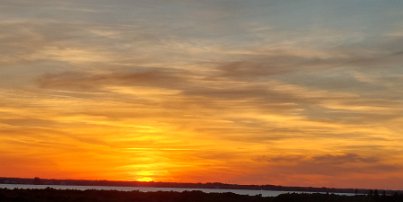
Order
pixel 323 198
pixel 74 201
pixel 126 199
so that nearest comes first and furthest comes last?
pixel 74 201, pixel 126 199, pixel 323 198

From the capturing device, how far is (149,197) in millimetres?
57906

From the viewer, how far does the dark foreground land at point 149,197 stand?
5303 cm

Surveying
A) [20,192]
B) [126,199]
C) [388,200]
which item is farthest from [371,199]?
[20,192]

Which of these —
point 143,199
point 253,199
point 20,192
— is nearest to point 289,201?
point 253,199

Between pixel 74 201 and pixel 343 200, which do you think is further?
pixel 343 200

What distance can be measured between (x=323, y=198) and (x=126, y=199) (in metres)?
16.2

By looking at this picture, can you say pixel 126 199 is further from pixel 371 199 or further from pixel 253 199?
pixel 371 199

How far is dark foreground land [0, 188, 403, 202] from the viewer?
5303 centimetres

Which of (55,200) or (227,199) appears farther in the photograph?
(227,199)

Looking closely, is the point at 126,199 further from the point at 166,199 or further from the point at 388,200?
the point at 388,200

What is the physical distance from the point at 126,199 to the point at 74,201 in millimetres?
5103


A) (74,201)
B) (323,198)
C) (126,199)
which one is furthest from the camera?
(323,198)

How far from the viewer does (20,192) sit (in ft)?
181

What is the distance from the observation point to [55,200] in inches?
2055
